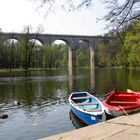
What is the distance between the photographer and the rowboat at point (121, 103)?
14.3 metres

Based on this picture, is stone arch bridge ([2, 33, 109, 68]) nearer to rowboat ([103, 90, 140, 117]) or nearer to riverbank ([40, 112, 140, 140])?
rowboat ([103, 90, 140, 117])

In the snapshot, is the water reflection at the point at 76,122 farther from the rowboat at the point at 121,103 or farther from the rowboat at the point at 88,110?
the rowboat at the point at 121,103

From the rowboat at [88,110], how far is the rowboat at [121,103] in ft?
1.28

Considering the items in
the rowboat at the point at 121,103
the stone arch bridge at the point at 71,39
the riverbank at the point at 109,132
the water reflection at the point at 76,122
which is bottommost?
the water reflection at the point at 76,122

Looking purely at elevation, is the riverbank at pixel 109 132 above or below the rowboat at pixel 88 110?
above

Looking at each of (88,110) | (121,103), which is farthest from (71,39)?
(88,110)

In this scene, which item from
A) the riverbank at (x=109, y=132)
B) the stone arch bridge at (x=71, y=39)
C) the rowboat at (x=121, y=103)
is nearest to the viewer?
the riverbank at (x=109, y=132)

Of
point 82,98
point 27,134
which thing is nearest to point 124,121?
point 27,134

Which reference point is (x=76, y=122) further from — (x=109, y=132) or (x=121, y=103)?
(x=109, y=132)

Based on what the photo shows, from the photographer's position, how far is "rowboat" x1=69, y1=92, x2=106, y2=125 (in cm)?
1395

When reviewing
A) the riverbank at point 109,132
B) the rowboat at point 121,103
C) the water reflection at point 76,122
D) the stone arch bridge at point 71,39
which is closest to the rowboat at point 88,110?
the water reflection at point 76,122

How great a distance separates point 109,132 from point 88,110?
23.8 feet

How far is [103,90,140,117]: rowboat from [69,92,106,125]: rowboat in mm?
390

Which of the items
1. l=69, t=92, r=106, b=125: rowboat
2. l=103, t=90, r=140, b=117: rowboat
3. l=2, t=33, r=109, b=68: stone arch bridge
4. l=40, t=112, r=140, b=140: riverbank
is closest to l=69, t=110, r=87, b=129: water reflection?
l=69, t=92, r=106, b=125: rowboat
